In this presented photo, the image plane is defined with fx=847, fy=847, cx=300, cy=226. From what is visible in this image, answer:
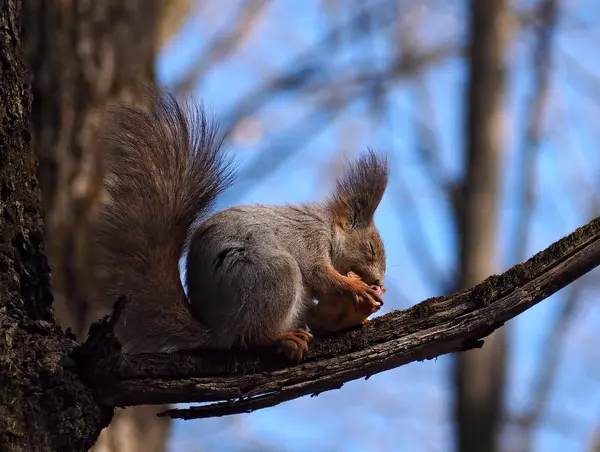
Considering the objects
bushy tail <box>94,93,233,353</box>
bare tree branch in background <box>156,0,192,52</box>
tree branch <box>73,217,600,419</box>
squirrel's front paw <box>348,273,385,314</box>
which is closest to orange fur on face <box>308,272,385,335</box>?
squirrel's front paw <box>348,273,385,314</box>

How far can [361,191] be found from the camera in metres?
2.57

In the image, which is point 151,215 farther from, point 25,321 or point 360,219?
point 360,219

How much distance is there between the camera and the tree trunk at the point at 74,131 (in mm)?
2799

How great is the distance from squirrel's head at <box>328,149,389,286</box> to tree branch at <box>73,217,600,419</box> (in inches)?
27.8

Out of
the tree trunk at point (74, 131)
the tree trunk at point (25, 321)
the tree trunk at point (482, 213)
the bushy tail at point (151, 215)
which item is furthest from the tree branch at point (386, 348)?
the tree trunk at point (482, 213)

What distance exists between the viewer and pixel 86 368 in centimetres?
154

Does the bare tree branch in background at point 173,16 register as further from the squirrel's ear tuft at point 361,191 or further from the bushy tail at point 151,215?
the bushy tail at point 151,215

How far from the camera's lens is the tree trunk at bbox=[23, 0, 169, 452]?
2799 millimetres

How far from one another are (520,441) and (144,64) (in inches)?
107

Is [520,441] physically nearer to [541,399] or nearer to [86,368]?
[541,399]

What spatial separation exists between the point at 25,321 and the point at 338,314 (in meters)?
0.74

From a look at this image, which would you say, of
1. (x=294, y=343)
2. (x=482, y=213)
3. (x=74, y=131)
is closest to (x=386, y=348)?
(x=294, y=343)

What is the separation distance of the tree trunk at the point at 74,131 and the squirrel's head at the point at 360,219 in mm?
830

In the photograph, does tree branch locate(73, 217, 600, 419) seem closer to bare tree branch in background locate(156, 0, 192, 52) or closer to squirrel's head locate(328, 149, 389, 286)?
squirrel's head locate(328, 149, 389, 286)
